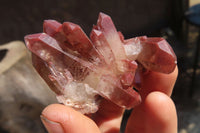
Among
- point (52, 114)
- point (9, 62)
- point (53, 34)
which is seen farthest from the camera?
point (9, 62)

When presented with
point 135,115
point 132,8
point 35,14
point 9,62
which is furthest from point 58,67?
point 132,8

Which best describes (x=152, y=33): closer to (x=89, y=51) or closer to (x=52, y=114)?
(x=89, y=51)

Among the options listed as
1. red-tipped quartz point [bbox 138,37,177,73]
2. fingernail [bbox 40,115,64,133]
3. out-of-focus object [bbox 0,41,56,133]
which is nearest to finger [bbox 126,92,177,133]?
red-tipped quartz point [bbox 138,37,177,73]

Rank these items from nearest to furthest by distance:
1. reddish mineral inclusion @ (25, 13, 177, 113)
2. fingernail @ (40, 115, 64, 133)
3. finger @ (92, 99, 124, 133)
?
fingernail @ (40, 115, 64, 133) → reddish mineral inclusion @ (25, 13, 177, 113) → finger @ (92, 99, 124, 133)

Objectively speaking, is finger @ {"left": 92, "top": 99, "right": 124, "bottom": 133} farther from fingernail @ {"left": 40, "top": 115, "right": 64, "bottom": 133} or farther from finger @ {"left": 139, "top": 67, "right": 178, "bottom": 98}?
fingernail @ {"left": 40, "top": 115, "right": 64, "bottom": 133}

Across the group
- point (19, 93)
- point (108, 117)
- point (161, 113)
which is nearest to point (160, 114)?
point (161, 113)

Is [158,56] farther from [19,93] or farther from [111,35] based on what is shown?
[19,93]

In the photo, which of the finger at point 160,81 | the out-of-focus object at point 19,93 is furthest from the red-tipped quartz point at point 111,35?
the out-of-focus object at point 19,93
